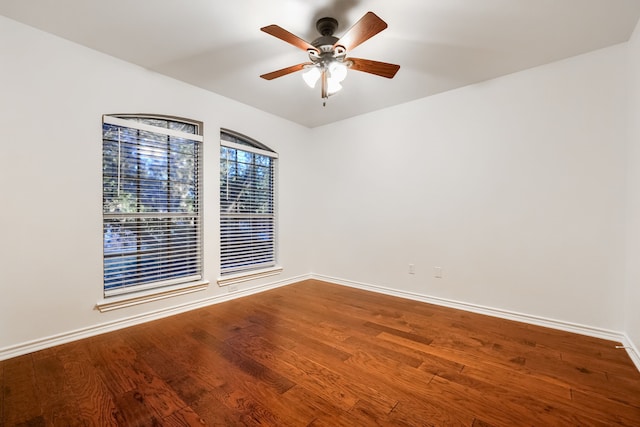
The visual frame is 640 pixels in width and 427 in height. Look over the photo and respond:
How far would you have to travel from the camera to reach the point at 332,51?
218cm

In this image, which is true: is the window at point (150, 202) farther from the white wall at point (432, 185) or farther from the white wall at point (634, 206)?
the white wall at point (634, 206)

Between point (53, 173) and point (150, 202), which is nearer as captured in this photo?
point (53, 173)

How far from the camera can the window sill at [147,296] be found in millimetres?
2533

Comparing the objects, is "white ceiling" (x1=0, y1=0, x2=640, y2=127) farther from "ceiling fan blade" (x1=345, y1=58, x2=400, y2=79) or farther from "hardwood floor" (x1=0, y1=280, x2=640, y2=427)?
"hardwood floor" (x1=0, y1=280, x2=640, y2=427)

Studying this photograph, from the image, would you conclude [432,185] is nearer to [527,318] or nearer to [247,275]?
[527,318]

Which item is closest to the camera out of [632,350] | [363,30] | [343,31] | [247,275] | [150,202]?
[363,30]

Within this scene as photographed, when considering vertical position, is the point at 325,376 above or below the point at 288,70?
below

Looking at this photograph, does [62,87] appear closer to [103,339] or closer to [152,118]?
[152,118]

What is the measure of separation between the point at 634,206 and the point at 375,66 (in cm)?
232

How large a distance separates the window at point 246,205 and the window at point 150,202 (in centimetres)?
38

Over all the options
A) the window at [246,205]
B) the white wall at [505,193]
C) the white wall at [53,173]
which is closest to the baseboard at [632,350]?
the white wall at [505,193]

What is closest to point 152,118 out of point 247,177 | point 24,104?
point 24,104

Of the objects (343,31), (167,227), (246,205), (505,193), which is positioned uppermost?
(343,31)

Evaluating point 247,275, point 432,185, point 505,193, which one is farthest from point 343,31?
point 247,275
